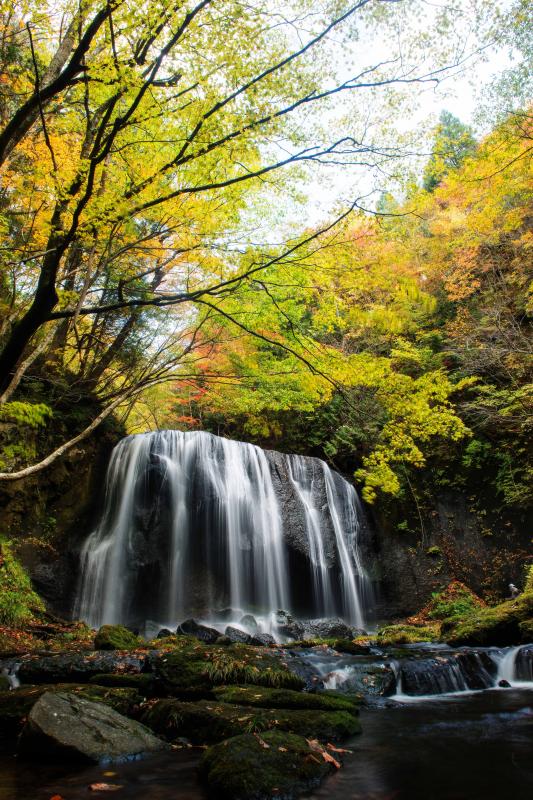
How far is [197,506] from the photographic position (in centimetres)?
1291

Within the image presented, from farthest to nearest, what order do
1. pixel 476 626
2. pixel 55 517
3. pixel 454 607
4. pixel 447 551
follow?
pixel 447 551 < pixel 454 607 < pixel 55 517 < pixel 476 626

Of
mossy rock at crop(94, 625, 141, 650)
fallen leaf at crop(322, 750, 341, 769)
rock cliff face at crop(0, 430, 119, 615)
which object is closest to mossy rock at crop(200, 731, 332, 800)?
fallen leaf at crop(322, 750, 341, 769)

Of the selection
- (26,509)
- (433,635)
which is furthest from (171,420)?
(433,635)

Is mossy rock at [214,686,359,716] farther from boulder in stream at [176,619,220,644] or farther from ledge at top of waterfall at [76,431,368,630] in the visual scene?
ledge at top of waterfall at [76,431,368,630]

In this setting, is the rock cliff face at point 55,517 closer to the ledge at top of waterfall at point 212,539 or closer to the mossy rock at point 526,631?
the ledge at top of waterfall at point 212,539

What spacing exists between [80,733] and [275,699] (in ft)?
6.30

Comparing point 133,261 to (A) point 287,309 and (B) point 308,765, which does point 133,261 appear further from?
(B) point 308,765

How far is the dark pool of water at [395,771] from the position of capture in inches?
130

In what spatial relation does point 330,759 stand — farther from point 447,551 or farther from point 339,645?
point 447,551

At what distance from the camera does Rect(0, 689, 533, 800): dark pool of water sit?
3.31 m

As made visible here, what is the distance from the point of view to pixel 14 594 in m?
9.17

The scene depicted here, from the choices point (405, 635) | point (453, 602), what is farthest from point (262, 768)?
point (453, 602)

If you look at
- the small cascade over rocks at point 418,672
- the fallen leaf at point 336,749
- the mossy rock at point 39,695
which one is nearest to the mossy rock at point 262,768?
the fallen leaf at point 336,749

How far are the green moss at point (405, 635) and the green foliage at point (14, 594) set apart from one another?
7056 millimetres
